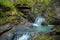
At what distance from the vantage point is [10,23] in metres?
14.0

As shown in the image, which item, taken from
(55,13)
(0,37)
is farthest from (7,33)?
(55,13)

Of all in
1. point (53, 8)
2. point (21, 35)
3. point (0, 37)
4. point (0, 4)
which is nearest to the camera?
point (0, 37)

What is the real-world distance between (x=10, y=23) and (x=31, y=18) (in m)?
6.15

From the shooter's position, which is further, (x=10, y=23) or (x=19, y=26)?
(x=19, y=26)

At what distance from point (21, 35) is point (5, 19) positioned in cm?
277

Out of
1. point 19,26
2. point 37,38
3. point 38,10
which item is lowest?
point 38,10

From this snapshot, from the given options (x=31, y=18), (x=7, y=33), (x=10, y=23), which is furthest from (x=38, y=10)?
(x=7, y=33)

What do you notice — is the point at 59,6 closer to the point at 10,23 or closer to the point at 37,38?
the point at 10,23

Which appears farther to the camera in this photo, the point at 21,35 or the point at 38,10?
the point at 38,10

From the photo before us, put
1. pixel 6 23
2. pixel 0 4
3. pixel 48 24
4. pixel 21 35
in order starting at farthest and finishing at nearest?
pixel 48 24 → pixel 0 4 → pixel 6 23 → pixel 21 35

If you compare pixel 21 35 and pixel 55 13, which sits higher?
pixel 21 35

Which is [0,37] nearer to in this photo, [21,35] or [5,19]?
[21,35]

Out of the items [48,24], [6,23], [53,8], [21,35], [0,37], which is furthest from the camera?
[53,8]

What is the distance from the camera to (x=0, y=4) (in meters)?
16.2
